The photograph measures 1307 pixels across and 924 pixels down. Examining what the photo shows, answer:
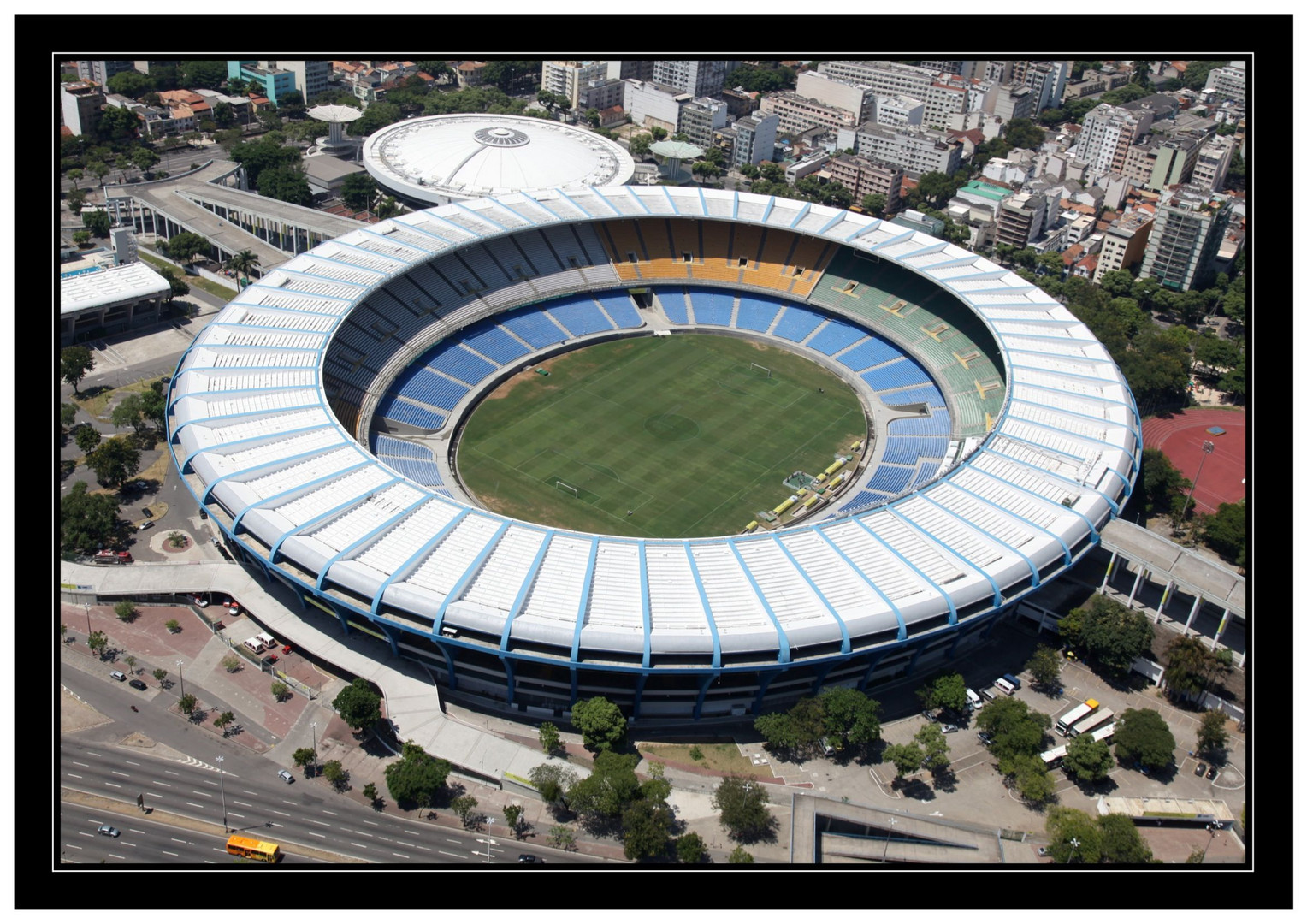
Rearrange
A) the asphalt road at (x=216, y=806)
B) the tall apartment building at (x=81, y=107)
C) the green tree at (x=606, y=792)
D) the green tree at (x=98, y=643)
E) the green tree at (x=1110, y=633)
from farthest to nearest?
the tall apartment building at (x=81, y=107), the green tree at (x=1110, y=633), the green tree at (x=98, y=643), the green tree at (x=606, y=792), the asphalt road at (x=216, y=806)

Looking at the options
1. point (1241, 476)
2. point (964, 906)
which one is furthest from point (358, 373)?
point (1241, 476)

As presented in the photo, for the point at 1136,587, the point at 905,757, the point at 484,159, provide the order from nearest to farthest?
the point at 905,757
the point at 1136,587
the point at 484,159

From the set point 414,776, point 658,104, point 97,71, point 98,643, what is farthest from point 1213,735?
point 97,71

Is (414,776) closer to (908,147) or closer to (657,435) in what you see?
(657,435)

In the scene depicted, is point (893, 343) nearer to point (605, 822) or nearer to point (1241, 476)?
point (1241, 476)

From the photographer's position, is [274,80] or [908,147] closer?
[908,147]

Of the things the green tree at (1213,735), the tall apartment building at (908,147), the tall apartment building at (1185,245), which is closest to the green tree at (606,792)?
the green tree at (1213,735)

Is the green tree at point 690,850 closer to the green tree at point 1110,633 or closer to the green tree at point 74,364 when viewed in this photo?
the green tree at point 1110,633
